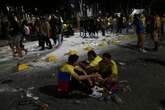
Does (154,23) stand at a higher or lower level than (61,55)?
higher

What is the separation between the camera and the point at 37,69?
56.2 ft

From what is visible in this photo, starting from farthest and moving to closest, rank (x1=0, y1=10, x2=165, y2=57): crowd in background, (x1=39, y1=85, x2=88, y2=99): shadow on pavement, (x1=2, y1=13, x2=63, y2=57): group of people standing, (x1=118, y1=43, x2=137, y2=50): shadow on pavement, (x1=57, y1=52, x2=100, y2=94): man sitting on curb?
(x1=118, y1=43, x2=137, y2=50): shadow on pavement
(x1=0, y1=10, x2=165, y2=57): crowd in background
(x1=2, y1=13, x2=63, y2=57): group of people standing
(x1=39, y1=85, x2=88, y2=99): shadow on pavement
(x1=57, y1=52, x2=100, y2=94): man sitting on curb

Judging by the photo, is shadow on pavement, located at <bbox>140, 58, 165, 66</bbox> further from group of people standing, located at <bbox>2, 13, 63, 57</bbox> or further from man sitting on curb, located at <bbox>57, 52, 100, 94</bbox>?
man sitting on curb, located at <bbox>57, 52, 100, 94</bbox>

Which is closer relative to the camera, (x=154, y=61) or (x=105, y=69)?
(x=105, y=69)

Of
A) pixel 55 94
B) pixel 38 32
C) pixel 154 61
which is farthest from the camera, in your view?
pixel 38 32

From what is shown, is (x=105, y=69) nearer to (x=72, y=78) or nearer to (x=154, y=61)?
(x=72, y=78)

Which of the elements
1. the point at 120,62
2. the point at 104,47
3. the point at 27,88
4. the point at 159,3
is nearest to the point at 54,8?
the point at 159,3

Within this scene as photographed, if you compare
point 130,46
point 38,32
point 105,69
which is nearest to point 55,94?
point 105,69

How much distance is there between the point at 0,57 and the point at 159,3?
31.1 meters

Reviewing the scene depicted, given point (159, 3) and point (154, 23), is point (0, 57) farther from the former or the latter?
point (159, 3)

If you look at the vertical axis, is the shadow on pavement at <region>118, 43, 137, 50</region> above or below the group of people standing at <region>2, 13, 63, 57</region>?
below

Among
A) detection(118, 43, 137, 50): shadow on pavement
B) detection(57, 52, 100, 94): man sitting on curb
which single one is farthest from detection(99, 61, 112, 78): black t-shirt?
detection(118, 43, 137, 50): shadow on pavement

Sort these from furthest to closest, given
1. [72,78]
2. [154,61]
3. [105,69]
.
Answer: [154,61], [105,69], [72,78]

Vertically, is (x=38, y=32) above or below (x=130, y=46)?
above
